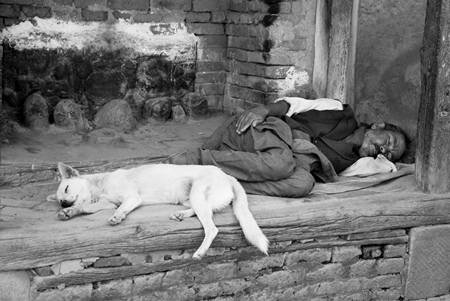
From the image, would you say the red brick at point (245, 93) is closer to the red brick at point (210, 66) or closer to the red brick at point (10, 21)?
the red brick at point (210, 66)

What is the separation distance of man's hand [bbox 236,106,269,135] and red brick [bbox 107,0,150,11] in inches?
75.3

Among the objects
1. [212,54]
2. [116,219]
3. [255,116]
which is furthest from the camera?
[212,54]

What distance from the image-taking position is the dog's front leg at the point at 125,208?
13.1ft

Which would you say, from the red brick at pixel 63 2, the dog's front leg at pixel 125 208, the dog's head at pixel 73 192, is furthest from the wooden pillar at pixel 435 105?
the red brick at pixel 63 2

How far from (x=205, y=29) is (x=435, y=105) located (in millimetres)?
2664

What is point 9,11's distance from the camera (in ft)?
18.9

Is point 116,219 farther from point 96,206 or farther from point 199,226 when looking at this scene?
point 199,226

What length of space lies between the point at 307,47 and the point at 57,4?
219 cm

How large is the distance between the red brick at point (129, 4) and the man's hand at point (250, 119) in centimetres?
191

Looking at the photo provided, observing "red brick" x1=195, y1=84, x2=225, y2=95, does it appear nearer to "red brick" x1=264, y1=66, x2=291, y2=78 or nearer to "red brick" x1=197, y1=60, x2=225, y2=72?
"red brick" x1=197, y1=60, x2=225, y2=72

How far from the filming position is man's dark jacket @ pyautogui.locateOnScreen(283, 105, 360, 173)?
16.9 ft

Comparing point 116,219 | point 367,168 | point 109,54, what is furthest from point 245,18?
point 116,219

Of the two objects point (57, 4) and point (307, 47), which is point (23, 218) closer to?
point (57, 4)

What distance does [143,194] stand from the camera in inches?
169
